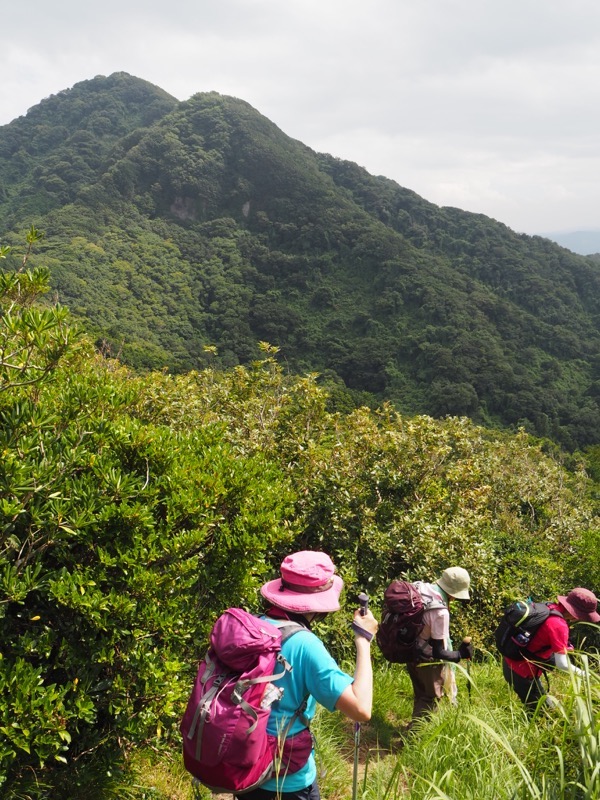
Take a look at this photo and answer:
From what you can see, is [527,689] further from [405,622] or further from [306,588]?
[306,588]

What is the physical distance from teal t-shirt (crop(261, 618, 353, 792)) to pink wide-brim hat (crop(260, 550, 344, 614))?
0.49ft

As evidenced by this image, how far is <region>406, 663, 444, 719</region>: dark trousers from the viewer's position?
381 centimetres

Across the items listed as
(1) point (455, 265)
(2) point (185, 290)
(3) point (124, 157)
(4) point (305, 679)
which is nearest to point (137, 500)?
(4) point (305, 679)

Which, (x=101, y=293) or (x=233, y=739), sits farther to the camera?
(x=101, y=293)

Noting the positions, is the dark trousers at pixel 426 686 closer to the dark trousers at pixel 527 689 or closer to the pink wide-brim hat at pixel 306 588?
the dark trousers at pixel 527 689

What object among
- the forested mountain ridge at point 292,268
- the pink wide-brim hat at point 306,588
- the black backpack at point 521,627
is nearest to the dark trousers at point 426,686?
the black backpack at point 521,627

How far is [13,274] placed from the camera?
289 cm

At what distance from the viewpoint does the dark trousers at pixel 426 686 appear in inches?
150

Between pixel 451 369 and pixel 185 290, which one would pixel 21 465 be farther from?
pixel 185 290

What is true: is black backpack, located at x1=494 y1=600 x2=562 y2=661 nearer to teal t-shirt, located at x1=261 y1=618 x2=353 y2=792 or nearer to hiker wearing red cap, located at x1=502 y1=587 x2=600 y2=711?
hiker wearing red cap, located at x1=502 y1=587 x2=600 y2=711

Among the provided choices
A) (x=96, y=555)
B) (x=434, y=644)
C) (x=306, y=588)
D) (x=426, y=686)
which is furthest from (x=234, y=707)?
(x=426, y=686)

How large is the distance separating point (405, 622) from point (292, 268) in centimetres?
8833

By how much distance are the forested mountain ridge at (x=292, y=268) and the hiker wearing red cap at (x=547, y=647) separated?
39.1m

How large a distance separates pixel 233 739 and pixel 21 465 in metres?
1.49
